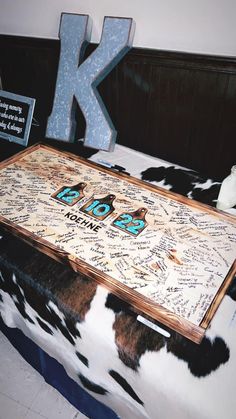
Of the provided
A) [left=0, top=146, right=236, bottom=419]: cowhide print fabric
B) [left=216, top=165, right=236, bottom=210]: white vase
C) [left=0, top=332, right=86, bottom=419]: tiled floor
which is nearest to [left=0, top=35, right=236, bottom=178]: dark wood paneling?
[left=216, top=165, right=236, bottom=210]: white vase

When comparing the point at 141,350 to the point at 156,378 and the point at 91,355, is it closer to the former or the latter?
the point at 156,378

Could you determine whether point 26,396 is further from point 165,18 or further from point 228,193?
point 165,18

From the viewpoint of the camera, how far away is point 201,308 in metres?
0.83

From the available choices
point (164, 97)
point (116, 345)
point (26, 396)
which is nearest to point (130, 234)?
point (116, 345)

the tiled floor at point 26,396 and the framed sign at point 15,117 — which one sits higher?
the framed sign at point 15,117

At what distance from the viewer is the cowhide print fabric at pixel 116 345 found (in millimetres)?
705

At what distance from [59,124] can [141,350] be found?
1381 millimetres

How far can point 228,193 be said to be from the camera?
117cm

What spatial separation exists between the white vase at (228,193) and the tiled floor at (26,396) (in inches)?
45.8

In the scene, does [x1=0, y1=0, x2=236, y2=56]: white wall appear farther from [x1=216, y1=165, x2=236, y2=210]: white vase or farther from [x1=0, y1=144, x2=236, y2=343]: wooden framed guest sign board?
[x1=0, y1=144, x2=236, y2=343]: wooden framed guest sign board

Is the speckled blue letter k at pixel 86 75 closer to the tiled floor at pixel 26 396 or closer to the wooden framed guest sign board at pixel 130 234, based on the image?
the wooden framed guest sign board at pixel 130 234

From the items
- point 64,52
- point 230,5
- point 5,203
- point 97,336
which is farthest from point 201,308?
point 64,52

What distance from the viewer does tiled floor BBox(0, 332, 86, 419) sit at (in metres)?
1.26

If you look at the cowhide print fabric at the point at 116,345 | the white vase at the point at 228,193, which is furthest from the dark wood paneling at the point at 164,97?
the cowhide print fabric at the point at 116,345
